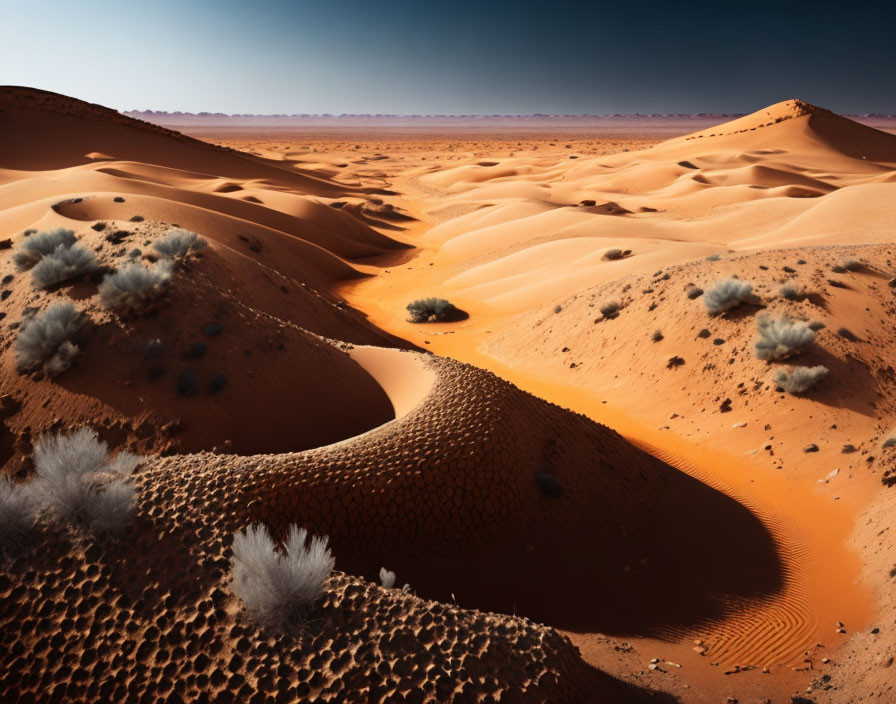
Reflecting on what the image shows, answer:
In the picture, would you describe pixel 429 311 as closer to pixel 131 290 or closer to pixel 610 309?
pixel 610 309

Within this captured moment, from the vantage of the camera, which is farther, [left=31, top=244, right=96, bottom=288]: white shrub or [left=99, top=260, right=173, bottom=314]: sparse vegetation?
[left=31, top=244, right=96, bottom=288]: white shrub

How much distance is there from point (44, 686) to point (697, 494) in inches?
295

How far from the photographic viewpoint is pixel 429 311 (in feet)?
58.2

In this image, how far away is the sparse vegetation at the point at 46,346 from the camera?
294 inches

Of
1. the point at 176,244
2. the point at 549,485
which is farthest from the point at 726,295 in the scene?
the point at 176,244

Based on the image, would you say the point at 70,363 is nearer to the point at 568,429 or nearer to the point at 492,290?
the point at 568,429

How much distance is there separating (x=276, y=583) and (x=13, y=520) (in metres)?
1.86

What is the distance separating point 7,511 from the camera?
166 inches

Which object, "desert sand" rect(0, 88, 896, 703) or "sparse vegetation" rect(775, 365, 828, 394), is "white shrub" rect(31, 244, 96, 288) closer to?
"desert sand" rect(0, 88, 896, 703)

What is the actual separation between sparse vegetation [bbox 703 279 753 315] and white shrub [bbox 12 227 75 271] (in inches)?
439

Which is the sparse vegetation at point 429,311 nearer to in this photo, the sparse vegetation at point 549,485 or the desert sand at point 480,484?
the desert sand at point 480,484

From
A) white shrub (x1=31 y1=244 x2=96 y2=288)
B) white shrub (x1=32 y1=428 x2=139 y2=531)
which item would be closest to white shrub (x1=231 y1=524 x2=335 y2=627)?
white shrub (x1=32 y1=428 x2=139 y2=531)

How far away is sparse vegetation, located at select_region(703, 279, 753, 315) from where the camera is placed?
12.6 meters

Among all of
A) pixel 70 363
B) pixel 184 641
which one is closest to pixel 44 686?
pixel 184 641
